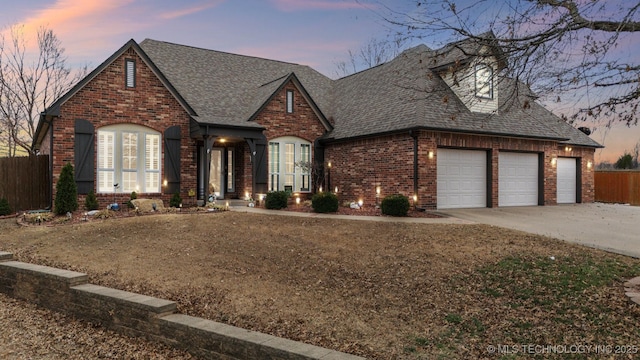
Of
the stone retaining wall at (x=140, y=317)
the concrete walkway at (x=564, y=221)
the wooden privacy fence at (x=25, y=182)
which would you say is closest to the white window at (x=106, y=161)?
the wooden privacy fence at (x=25, y=182)

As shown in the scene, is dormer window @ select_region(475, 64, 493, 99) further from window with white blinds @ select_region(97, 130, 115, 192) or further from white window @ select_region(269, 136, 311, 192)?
window with white blinds @ select_region(97, 130, 115, 192)

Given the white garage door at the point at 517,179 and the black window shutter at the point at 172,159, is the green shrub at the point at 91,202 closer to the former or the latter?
the black window shutter at the point at 172,159

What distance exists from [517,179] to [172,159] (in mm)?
13836

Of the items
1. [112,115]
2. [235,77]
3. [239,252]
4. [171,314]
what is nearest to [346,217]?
[239,252]

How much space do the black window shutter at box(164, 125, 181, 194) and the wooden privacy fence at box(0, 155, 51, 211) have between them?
4123 millimetres

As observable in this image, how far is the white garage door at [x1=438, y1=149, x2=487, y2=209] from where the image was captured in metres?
14.7

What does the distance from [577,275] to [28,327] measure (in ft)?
27.5

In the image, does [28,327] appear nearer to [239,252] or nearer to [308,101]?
[239,252]

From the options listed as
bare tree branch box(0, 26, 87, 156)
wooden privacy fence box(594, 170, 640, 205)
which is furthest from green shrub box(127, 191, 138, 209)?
wooden privacy fence box(594, 170, 640, 205)

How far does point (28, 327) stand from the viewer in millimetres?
5805

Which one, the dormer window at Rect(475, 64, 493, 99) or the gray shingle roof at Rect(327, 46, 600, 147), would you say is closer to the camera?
the dormer window at Rect(475, 64, 493, 99)

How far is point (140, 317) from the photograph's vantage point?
505 cm

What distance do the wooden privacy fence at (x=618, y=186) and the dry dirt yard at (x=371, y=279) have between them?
635 inches

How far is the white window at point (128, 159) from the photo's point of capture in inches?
532
